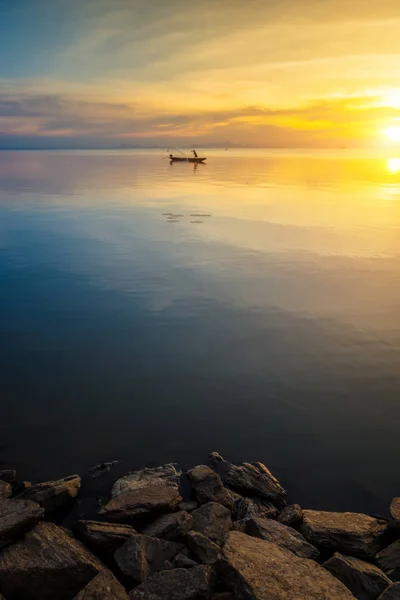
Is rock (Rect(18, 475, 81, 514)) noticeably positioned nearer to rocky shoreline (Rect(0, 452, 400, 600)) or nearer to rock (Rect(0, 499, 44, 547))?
rocky shoreline (Rect(0, 452, 400, 600))

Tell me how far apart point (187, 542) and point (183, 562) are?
716 millimetres

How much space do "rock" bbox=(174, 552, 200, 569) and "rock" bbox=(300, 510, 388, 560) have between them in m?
3.00

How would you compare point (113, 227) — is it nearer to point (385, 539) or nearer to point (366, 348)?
point (366, 348)

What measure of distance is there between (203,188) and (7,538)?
90.7 metres

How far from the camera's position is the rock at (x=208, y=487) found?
12391 mm

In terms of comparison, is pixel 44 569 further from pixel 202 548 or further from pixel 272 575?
pixel 272 575

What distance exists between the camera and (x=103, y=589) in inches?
345

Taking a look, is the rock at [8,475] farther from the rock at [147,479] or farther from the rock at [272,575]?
the rock at [272,575]

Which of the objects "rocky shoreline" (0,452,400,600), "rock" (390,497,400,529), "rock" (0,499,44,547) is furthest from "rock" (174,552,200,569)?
"rock" (390,497,400,529)

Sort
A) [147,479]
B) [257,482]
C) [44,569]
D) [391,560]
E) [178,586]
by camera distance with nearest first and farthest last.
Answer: [178,586], [44,569], [391,560], [147,479], [257,482]

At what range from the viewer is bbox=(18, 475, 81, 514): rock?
11.8m

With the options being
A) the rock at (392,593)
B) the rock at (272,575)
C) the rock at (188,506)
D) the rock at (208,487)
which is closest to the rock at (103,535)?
the rock at (188,506)

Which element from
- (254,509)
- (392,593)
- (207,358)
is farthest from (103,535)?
(207,358)

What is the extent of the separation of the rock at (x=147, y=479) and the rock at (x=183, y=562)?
2.56m
